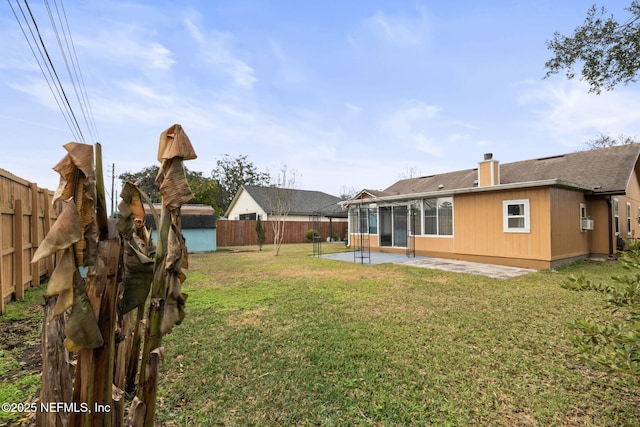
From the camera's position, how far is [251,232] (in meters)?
20.3

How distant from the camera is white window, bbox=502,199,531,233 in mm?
9305

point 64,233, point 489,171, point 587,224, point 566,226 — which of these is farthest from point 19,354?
point 587,224

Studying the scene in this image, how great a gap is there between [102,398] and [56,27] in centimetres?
644

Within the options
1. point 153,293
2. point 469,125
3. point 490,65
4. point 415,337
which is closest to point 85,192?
point 153,293

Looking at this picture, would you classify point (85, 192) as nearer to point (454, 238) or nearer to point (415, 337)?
point (415, 337)

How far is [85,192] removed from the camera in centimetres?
105

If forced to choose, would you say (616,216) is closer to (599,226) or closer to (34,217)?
(599,226)

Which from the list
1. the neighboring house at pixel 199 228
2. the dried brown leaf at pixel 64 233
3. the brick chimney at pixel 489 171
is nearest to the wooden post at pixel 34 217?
the dried brown leaf at pixel 64 233

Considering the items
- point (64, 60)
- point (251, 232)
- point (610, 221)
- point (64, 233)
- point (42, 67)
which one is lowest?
point (251, 232)

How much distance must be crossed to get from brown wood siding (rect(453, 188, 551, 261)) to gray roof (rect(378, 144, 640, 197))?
99 centimetres

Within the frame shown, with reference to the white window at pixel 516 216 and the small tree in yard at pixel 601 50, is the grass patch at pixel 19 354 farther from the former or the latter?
the white window at pixel 516 216

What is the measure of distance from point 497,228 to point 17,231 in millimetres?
12350

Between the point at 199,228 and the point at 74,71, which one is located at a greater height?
the point at 74,71

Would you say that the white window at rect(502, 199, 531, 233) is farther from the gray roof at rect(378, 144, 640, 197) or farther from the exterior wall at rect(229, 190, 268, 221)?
the exterior wall at rect(229, 190, 268, 221)
